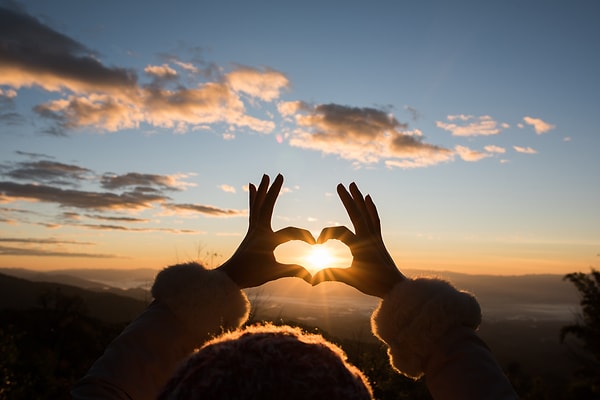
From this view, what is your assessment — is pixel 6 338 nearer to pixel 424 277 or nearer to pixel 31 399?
pixel 31 399

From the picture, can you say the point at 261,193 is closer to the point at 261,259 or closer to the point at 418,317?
the point at 261,259

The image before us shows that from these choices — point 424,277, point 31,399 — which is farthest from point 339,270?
point 31,399

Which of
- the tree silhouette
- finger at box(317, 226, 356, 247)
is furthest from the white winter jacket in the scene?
the tree silhouette

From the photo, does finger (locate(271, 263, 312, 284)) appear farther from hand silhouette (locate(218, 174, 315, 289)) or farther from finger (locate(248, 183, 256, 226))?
finger (locate(248, 183, 256, 226))

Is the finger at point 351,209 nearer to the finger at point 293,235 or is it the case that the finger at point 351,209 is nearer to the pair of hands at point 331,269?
the pair of hands at point 331,269

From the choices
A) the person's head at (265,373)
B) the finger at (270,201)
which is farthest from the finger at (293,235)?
the person's head at (265,373)
